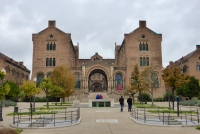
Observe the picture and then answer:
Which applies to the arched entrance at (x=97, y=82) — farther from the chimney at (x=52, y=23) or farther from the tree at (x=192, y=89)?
the tree at (x=192, y=89)

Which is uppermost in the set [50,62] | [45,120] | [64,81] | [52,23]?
[52,23]

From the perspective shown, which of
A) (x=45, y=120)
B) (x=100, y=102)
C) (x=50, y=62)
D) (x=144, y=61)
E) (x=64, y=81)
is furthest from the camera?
(x=144, y=61)

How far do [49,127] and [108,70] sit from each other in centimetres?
4399

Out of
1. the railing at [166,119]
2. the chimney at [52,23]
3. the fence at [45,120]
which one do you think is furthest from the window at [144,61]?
the fence at [45,120]

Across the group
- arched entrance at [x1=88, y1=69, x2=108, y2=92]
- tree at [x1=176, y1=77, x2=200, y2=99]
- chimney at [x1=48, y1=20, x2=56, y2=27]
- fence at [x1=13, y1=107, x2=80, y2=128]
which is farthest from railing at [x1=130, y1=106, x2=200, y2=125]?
arched entrance at [x1=88, y1=69, x2=108, y2=92]

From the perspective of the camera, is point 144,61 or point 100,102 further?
point 144,61

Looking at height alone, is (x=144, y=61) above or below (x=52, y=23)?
below

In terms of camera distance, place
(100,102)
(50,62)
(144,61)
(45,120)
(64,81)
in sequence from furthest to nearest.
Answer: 1. (144,61)
2. (50,62)
3. (64,81)
4. (100,102)
5. (45,120)

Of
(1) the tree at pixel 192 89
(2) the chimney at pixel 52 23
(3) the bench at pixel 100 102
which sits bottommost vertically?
(3) the bench at pixel 100 102

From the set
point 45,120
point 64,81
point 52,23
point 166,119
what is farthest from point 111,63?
point 45,120

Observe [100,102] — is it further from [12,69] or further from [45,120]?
[12,69]

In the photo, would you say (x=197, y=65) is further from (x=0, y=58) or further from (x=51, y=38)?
(x=0, y=58)

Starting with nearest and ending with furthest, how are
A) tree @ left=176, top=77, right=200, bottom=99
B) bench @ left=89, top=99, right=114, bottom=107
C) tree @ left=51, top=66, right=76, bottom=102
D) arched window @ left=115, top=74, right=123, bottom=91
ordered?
bench @ left=89, top=99, right=114, bottom=107
tree @ left=51, top=66, right=76, bottom=102
tree @ left=176, top=77, right=200, bottom=99
arched window @ left=115, top=74, right=123, bottom=91

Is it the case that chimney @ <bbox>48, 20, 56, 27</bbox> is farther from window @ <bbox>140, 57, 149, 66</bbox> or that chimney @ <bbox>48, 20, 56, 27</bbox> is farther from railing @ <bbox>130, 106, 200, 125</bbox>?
railing @ <bbox>130, 106, 200, 125</bbox>
